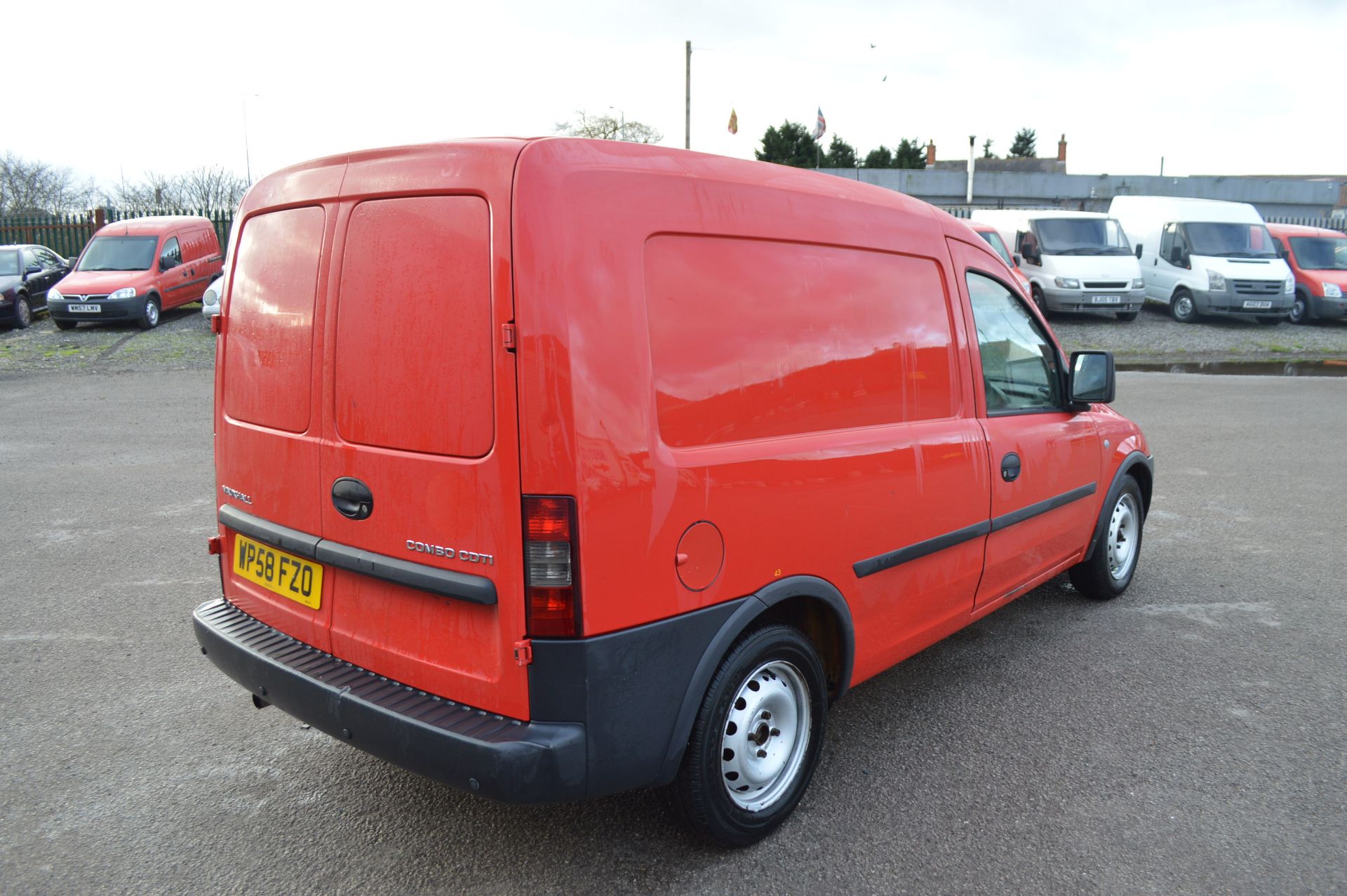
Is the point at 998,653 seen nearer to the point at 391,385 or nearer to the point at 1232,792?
the point at 1232,792

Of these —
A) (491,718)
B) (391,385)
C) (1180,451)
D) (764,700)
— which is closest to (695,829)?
(764,700)

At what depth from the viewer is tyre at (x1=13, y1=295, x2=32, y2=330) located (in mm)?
17859

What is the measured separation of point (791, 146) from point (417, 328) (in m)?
49.2

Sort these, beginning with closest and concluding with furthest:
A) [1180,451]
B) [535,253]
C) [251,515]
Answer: [535,253] → [251,515] → [1180,451]

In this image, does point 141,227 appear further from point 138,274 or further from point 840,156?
point 840,156

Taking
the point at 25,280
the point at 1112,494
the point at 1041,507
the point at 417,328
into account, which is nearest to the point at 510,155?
the point at 417,328

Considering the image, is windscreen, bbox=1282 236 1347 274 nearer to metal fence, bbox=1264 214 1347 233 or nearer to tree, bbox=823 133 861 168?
metal fence, bbox=1264 214 1347 233

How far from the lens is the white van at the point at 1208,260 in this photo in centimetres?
1897

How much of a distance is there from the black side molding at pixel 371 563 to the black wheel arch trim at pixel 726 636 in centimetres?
61

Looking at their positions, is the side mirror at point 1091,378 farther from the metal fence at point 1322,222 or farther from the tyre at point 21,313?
the metal fence at point 1322,222

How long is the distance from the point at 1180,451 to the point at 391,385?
8.23m

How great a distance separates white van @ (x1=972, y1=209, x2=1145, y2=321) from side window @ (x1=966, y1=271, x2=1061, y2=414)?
15307 millimetres

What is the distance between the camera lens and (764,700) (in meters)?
2.93

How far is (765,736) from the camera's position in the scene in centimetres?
298
